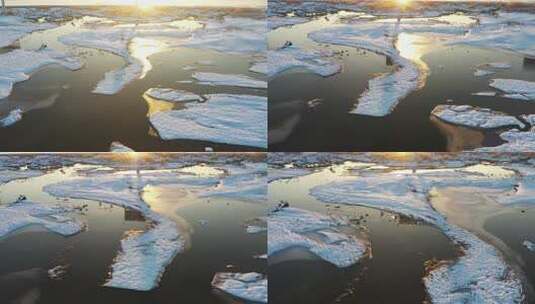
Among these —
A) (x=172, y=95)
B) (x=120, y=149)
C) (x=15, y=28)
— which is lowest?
(x=120, y=149)

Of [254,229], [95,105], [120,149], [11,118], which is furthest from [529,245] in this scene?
[11,118]

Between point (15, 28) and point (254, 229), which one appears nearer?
point (254, 229)

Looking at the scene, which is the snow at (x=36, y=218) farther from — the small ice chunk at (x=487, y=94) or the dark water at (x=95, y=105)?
the small ice chunk at (x=487, y=94)

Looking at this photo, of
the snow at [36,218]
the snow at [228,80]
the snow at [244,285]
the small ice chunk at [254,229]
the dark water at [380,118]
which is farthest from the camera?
the snow at [228,80]

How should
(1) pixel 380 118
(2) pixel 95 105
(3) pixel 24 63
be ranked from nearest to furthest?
(1) pixel 380 118, (2) pixel 95 105, (3) pixel 24 63

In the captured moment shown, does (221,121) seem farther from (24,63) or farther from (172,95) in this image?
(24,63)

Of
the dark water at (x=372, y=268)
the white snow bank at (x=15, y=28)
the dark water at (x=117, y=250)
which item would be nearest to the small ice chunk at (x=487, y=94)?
the dark water at (x=372, y=268)

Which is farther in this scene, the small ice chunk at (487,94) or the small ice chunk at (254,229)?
the small ice chunk at (487,94)

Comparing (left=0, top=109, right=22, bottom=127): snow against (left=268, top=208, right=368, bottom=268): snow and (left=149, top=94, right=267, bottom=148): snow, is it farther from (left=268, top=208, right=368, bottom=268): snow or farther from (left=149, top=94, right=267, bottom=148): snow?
(left=268, top=208, right=368, bottom=268): snow
